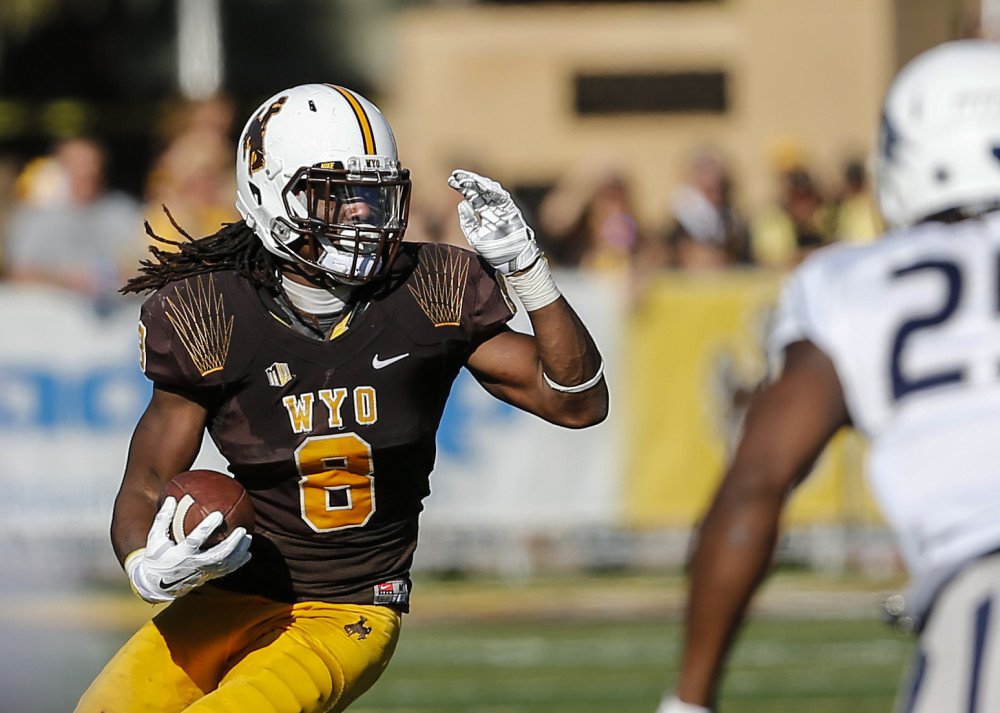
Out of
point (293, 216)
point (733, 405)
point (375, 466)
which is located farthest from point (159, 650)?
point (733, 405)

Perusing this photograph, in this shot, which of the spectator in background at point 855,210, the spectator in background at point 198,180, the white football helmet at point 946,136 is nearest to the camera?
the white football helmet at point 946,136

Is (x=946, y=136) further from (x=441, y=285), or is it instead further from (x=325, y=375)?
(x=325, y=375)

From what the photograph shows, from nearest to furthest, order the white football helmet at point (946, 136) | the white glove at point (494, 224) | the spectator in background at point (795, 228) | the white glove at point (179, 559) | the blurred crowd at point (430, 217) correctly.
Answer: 1. the white football helmet at point (946, 136)
2. the white glove at point (179, 559)
3. the white glove at point (494, 224)
4. the blurred crowd at point (430, 217)
5. the spectator in background at point (795, 228)

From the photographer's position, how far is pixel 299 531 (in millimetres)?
3934

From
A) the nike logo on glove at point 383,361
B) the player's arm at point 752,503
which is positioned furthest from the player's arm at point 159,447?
the player's arm at point 752,503

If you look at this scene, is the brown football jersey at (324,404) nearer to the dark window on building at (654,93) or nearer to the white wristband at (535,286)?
the white wristband at (535,286)

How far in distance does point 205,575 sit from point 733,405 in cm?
624

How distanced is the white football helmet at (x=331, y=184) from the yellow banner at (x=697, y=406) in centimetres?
569

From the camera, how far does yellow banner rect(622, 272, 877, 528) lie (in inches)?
376

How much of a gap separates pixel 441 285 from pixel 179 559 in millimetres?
884

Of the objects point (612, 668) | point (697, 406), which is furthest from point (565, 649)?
point (697, 406)

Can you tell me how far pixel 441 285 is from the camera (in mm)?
4023

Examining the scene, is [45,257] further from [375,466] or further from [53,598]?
[375,466]

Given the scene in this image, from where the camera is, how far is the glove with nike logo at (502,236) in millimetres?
3838
